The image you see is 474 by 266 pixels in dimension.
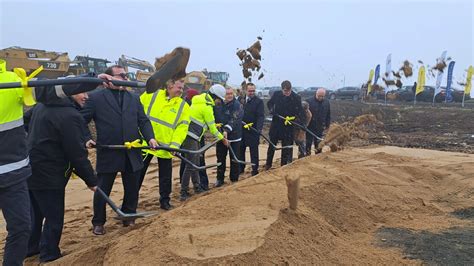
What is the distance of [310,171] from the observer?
5.72 m

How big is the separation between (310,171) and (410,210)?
4.15 ft

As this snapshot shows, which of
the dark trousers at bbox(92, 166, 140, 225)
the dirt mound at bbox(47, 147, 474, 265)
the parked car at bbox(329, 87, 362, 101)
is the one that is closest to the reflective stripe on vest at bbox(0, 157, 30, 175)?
the dirt mound at bbox(47, 147, 474, 265)

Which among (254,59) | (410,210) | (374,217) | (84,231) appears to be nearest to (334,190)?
(374,217)

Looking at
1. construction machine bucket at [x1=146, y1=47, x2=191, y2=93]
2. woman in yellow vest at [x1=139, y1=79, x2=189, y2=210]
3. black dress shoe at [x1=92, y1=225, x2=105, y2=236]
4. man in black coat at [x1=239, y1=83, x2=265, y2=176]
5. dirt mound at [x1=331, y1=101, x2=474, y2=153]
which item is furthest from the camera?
dirt mound at [x1=331, y1=101, x2=474, y2=153]

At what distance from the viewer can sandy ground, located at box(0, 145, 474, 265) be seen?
9.94ft

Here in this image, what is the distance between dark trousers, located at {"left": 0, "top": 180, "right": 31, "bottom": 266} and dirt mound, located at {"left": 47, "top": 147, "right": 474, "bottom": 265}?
19.9 inches

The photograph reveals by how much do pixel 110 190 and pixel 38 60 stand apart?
18071mm

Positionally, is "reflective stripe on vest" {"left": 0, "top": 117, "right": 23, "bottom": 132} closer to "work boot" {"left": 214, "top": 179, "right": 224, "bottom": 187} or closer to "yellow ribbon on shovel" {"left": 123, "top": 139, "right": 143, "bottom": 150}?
"yellow ribbon on shovel" {"left": 123, "top": 139, "right": 143, "bottom": 150}

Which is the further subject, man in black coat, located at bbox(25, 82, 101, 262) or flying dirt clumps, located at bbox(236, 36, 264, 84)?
flying dirt clumps, located at bbox(236, 36, 264, 84)

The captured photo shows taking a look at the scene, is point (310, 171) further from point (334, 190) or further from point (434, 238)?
point (434, 238)

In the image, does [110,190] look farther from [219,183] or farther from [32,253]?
[219,183]

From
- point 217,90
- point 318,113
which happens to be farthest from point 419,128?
point 217,90

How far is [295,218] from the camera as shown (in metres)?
3.64

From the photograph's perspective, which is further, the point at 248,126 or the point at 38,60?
the point at 38,60
